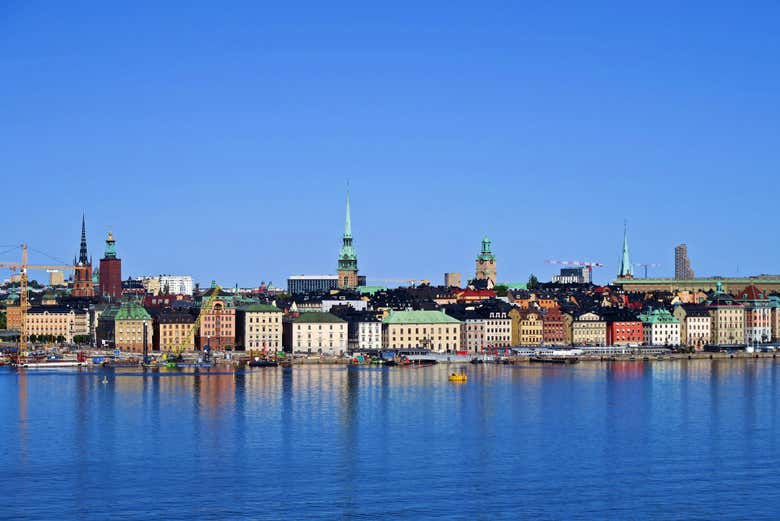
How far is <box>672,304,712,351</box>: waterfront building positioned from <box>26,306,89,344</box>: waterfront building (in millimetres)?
29850

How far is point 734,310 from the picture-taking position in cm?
7950

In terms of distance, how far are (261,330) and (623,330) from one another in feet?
60.8

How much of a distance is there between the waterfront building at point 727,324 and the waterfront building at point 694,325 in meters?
0.37

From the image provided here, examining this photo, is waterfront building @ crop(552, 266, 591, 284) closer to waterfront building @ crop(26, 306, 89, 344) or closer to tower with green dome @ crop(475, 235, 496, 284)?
tower with green dome @ crop(475, 235, 496, 284)

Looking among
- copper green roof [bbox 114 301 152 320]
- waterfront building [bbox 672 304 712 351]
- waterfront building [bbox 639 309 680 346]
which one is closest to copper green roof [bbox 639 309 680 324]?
waterfront building [bbox 639 309 680 346]

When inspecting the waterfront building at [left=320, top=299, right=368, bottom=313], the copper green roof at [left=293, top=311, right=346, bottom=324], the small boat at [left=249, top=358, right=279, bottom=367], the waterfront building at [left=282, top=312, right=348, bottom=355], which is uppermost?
the waterfront building at [left=320, top=299, right=368, bottom=313]

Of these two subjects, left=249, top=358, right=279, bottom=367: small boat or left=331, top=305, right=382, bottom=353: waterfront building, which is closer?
left=249, top=358, right=279, bottom=367: small boat

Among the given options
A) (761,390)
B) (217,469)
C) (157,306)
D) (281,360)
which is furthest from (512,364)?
(217,469)

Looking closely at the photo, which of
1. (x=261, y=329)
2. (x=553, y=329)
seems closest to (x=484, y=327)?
(x=553, y=329)

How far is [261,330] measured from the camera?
6700 centimetres

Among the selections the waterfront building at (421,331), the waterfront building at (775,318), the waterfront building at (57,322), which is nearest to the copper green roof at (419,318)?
the waterfront building at (421,331)

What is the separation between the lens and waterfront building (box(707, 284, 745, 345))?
7812 centimetres

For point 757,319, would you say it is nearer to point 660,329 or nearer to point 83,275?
point 660,329

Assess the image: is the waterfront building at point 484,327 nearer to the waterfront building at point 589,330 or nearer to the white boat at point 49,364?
the waterfront building at point 589,330
